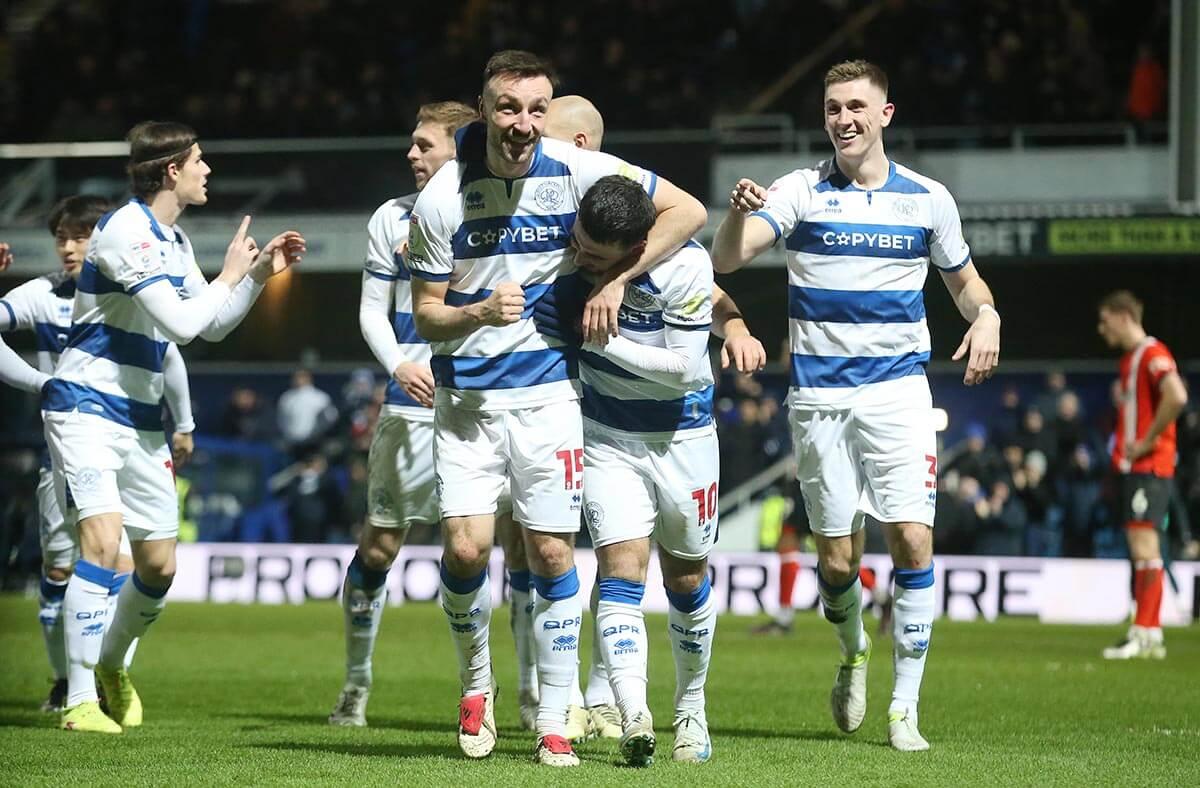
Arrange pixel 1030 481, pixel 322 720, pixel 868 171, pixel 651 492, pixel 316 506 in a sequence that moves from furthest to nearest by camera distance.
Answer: pixel 316 506 → pixel 1030 481 → pixel 322 720 → pixel 868 171 → pixel 651 492

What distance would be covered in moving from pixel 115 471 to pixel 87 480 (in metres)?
0.14

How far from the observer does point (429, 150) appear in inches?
309

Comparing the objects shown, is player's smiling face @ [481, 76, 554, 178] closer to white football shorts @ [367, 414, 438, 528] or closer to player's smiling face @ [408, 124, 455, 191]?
player's smiling face @ [408, 124, 455, 191]

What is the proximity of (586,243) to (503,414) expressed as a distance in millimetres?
684

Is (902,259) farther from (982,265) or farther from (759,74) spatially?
(759,74)

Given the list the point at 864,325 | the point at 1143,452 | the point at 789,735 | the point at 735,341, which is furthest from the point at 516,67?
the point at 1143,452

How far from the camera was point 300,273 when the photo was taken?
2442 cm

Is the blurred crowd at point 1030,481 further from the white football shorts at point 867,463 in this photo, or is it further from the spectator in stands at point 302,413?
the white football shorts at point 867,463

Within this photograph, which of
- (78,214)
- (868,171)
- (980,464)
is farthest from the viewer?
(980,464)

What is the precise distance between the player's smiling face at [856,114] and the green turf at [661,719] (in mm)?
2460

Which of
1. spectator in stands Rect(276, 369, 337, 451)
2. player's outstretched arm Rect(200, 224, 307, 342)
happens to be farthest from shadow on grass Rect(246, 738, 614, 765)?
spectator in stands Rect(276, 369, 337, 451)

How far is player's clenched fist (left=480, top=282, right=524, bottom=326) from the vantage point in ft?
19.2

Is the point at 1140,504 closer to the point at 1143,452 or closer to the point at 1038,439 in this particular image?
the point at 1143,452

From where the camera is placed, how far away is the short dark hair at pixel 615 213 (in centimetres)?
610
